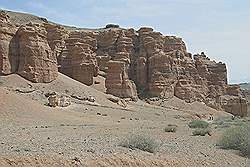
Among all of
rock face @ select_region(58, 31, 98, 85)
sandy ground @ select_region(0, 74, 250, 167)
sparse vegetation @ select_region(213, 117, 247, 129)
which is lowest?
sparse vegetation @ select_region(213, 117, 247, 129)

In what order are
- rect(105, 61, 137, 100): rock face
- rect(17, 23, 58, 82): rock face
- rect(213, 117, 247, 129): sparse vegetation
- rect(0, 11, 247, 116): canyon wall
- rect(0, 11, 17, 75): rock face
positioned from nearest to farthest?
rect(213, 117, 247, 129): sparse vegetation
rect(0, 11, 17, 75): rock face
rect(17, 23, 58, 82): rock face
rect(0, 11, 247, 116): canyon wall
rect(105, 61, 137, 100): rock face

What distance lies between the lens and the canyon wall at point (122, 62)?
50812 mm

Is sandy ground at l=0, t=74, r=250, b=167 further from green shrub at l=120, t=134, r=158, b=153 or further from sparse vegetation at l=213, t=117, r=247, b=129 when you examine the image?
sparse vegetation at l=213, t=117, r=247, b=129

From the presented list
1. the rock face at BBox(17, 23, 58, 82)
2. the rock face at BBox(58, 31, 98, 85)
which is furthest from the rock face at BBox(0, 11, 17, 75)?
the rock face at BBox(58, 31, 98, 85)

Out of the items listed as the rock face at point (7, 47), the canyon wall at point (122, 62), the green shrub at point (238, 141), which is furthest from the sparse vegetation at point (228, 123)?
the rock face at point (7, 47)

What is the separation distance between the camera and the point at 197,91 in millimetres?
70750

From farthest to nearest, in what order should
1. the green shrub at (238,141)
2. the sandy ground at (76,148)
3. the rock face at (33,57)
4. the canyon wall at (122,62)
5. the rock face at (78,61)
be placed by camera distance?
the rock face at (78,61) < the canyon wall at (122,62) < the rock face at (33,57) < the green shrub at (238,141) < the sandy ground at (76,148)

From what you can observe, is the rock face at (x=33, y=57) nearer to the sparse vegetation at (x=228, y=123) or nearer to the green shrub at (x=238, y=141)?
the sparse vegetation at (x=228, y=123)

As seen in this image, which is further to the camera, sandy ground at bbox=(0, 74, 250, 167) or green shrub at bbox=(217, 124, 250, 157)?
green shrub at bbox=(217, 124, 250, 157)

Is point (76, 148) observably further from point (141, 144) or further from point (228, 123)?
point (228, 123)

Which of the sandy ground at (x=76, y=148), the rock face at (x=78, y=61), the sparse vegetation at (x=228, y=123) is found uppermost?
the rock face at (x=78, y=61)

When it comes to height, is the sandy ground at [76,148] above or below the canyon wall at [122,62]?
below

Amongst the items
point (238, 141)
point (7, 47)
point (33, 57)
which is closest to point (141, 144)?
point (238, 141)

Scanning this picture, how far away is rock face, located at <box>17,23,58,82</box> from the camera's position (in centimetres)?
5006
